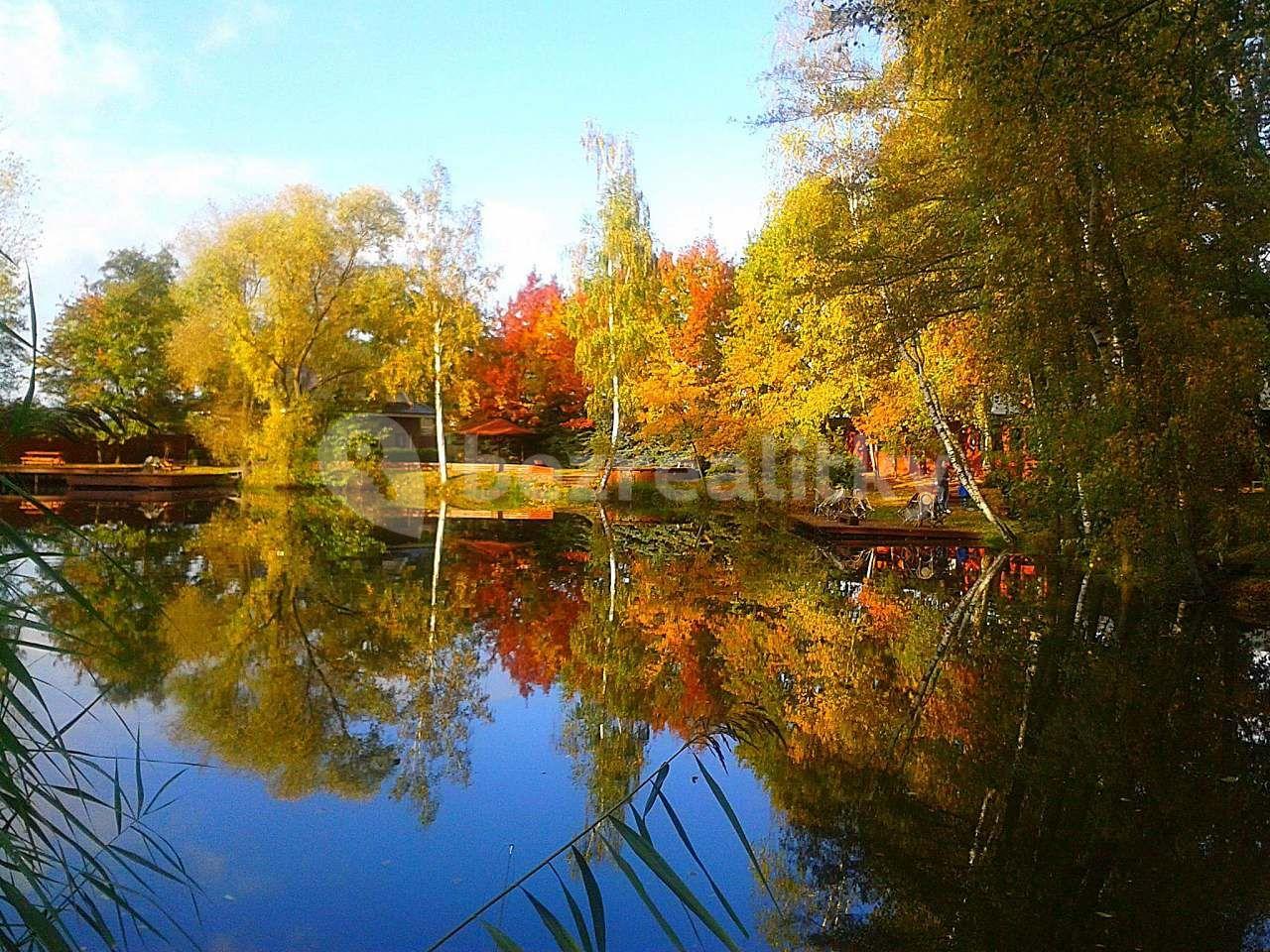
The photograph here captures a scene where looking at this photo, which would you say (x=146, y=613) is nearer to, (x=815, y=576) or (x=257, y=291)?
(x=815, y=576)

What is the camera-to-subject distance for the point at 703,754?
5695mm

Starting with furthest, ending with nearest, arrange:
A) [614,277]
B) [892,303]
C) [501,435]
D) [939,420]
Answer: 1. [501,435]
2. [614,277]
3. [939,420]
4. [892,303]

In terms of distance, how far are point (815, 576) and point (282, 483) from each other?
18.1m

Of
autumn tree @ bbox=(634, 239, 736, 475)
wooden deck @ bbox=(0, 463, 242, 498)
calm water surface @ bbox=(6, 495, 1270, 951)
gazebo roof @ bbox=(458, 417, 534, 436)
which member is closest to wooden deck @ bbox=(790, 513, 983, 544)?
calm water surface @ bbox=(6, 495, 1270, 951)

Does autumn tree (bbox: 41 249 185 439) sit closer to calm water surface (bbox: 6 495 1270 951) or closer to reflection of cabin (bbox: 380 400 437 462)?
reflection of cabin (bbox: 380 400 437 462)

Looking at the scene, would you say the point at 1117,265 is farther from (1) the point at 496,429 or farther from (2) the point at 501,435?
(2) the point at 501,435

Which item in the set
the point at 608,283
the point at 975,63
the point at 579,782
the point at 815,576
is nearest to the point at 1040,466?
the point at 815,576

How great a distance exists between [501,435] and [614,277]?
12455 mm

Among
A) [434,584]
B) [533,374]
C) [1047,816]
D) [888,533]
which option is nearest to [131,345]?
[533,374]

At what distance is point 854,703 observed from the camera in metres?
6.55

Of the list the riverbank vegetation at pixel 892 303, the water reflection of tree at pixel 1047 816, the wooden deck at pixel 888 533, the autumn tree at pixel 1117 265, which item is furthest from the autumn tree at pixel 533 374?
the water reflection of tree at pixel 1047 816

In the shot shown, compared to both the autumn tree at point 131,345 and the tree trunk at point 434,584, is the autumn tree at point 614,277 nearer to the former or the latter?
the tree trunk at point 434,584

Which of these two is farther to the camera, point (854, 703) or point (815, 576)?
point (815, 576)

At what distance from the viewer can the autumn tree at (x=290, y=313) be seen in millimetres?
24969
